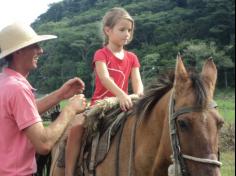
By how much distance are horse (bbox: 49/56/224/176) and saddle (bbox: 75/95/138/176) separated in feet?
0.24

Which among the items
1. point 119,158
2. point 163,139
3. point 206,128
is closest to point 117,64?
point 119,158

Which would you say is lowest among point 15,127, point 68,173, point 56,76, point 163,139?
point 56,76

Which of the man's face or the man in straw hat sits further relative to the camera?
the man's face

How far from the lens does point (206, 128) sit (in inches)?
118

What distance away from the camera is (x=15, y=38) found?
3416mm

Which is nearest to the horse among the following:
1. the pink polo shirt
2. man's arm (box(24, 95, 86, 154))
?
man's arm (box(24, 95, 86, 154))

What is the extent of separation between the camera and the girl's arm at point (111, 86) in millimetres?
4168

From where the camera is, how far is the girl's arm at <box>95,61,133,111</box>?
4168 millimetres

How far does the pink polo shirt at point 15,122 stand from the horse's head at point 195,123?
107cm

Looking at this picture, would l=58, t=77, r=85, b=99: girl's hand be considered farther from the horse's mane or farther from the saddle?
the horse's mane

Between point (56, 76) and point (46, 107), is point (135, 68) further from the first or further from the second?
point (56, 76)

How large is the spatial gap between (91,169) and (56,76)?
2577 inches

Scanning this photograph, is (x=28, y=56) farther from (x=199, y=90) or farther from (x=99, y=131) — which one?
(x=199, y=90)

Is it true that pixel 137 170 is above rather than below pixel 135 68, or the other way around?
below
